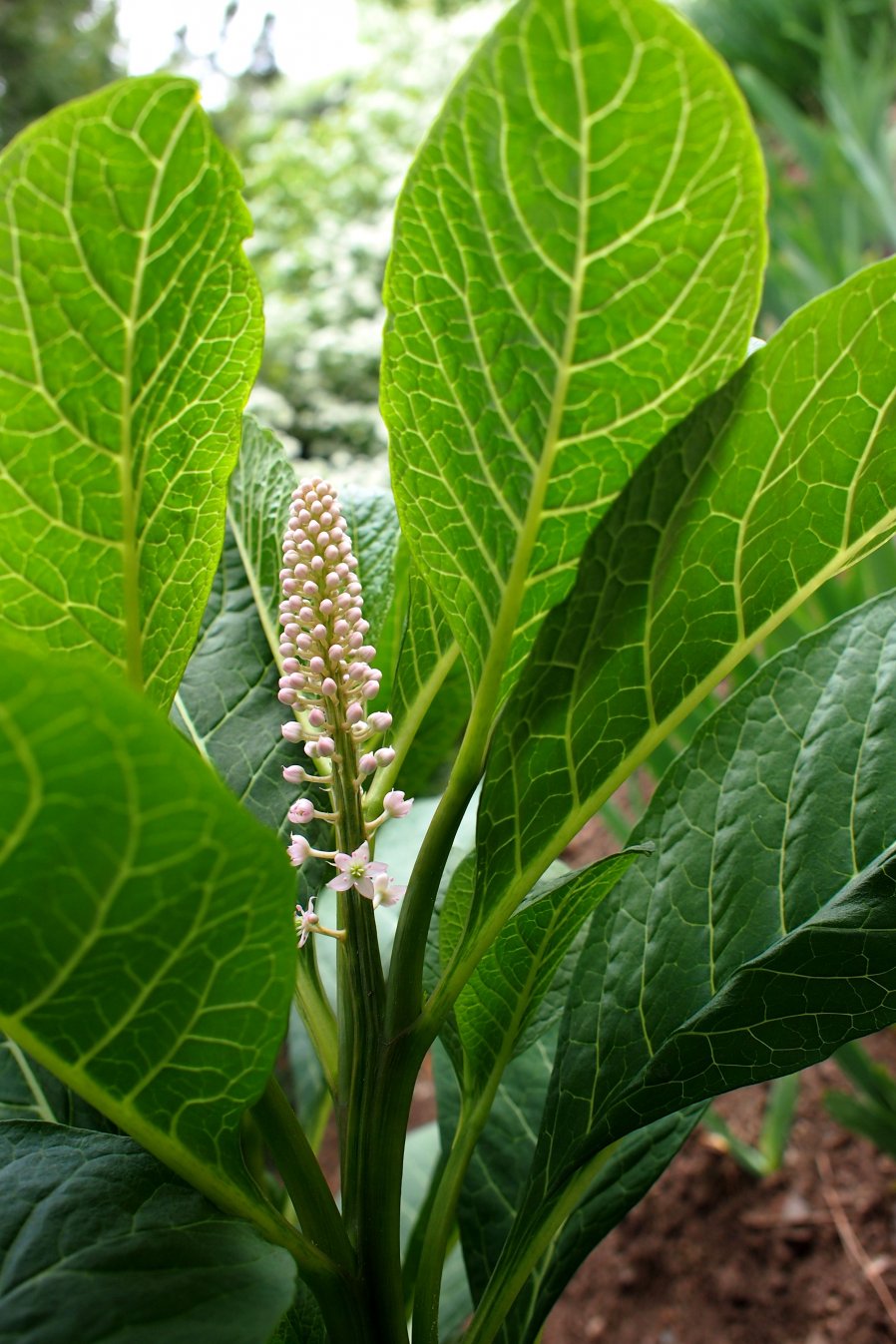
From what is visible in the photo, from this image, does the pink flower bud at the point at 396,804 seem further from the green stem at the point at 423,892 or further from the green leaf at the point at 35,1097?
the green leaf at the point at 35,1097

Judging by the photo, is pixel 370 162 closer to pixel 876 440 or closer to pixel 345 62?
pixel 345 62

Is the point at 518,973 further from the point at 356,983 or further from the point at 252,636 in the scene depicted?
the point at 252,636

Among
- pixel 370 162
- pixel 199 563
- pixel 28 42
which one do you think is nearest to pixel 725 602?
pixel 199 563

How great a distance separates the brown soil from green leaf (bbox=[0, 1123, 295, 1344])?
23.9 inches

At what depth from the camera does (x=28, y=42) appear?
16.4 feet

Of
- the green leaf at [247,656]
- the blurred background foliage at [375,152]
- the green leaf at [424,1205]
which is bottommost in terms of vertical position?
the green leaf at [424,1205]

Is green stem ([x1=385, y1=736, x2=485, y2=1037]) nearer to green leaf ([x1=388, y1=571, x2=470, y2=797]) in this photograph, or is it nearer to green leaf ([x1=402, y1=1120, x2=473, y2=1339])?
green leaf ([x1=388, y1=571, x2=470, y2=797])

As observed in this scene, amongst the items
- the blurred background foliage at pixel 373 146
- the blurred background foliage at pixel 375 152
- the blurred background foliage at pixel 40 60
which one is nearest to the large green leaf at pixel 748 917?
the blurred background foliage at pixel 375 152

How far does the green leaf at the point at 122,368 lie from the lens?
241 mm

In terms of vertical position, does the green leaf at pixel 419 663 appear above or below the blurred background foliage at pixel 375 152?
below

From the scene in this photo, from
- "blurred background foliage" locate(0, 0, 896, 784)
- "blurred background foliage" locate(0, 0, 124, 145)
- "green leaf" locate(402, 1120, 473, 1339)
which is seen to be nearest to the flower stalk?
"green leaf" locate(402, 1120, 473, 1339)

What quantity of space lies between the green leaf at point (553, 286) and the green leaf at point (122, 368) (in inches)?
2.1

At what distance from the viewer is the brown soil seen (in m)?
0.70

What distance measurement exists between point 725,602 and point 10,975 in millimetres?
214
